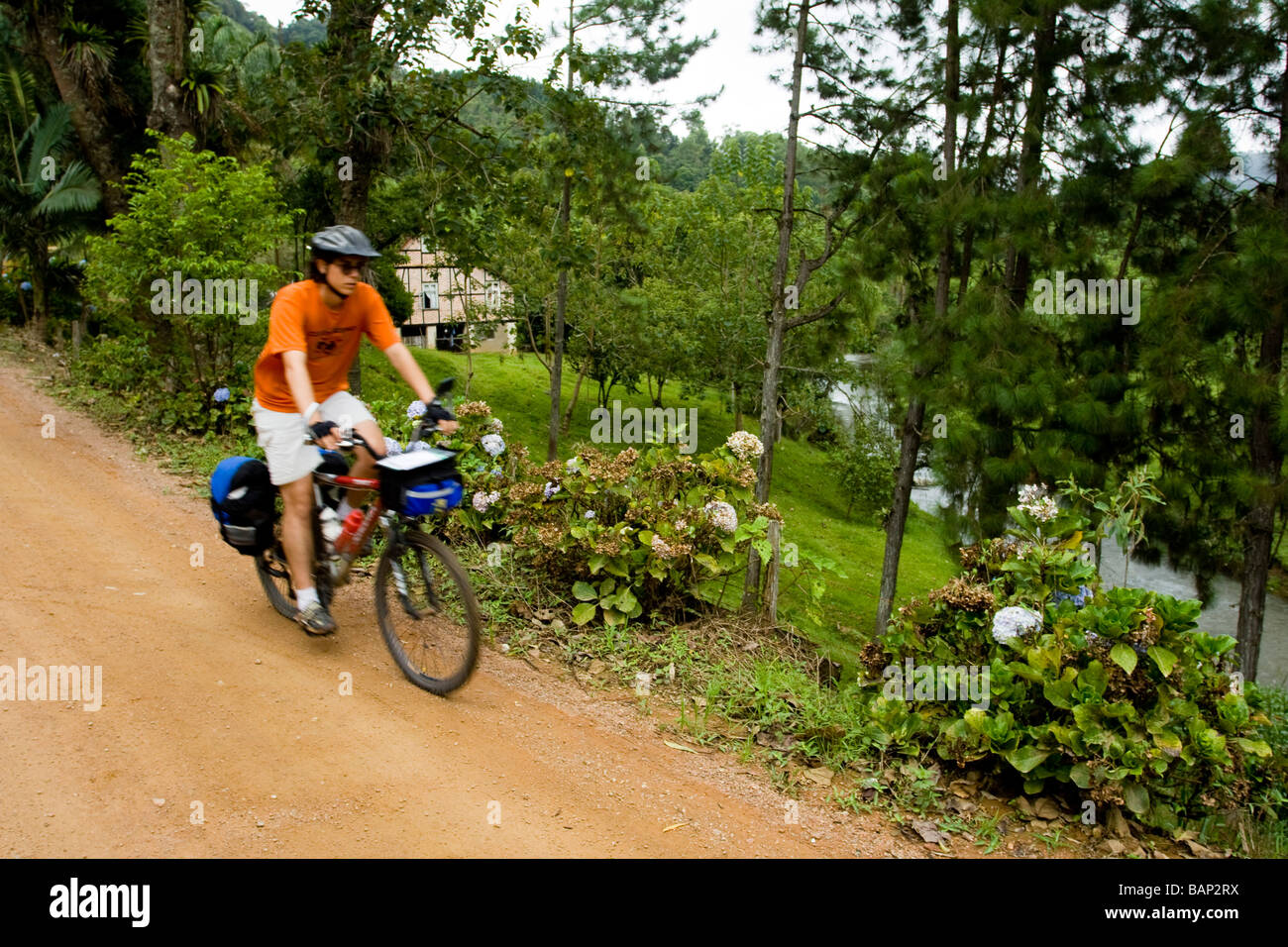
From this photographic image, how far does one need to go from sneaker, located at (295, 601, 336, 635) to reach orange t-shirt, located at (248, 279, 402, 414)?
99cm

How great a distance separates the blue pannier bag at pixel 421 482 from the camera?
13.0 ft

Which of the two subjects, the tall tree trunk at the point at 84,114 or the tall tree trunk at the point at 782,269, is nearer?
the tall tree trunk at the point at 84,114

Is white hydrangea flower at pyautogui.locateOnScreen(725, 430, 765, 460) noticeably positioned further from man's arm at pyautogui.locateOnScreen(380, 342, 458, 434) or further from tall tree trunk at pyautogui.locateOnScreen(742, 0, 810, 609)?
tall tree trunk at pyautogui.locateOnScreen(742, 0, 810, 609)

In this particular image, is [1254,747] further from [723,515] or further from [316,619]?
[316,619]

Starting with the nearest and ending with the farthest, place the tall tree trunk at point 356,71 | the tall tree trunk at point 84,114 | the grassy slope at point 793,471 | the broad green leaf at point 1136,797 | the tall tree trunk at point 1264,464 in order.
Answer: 1. the broad green leaf at point 1136,797
2. the tall tree trunk at point 356,71
3. the tall tree trunk at point 1264,464
4. the tall tree trunk at point 84,114
5. the grassy slope at point 793,471

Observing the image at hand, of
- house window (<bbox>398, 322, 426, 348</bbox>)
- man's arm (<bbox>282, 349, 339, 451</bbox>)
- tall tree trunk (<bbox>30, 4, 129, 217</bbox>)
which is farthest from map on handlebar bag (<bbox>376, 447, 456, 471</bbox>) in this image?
house window (<bbox>398, 322, 426, 348</bbox>)

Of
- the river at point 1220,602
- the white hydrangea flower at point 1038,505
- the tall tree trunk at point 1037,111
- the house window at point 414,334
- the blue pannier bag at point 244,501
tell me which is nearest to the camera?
the white hydrangea flower at point 1038,505

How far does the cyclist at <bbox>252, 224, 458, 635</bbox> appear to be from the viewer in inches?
164

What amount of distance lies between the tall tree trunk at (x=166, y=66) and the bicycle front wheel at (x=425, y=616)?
884 centimetres

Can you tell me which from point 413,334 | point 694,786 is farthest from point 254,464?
point 413,334

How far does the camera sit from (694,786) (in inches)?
156

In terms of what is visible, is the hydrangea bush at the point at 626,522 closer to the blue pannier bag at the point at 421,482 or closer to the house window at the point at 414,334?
the blue pannier bag at the point at 421,482

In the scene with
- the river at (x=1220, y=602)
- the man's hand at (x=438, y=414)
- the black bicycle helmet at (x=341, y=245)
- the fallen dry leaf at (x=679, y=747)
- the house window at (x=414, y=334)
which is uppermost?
the house window at (x=414, y=334)

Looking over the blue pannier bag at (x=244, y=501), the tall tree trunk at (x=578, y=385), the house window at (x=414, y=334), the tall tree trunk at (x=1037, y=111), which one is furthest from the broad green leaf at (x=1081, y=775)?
the house window at (x=414, y=334)
